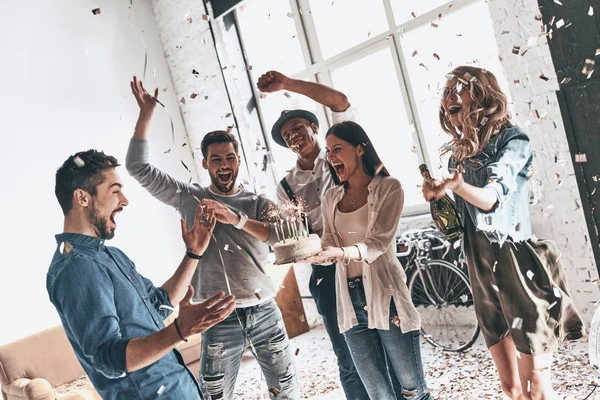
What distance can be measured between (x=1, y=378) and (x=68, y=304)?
91.8 inches

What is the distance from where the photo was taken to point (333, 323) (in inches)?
86.9

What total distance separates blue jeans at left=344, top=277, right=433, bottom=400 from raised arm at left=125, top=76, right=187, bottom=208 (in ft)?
2.52

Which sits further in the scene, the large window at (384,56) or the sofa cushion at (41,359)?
the sofa cushion at (41,359)

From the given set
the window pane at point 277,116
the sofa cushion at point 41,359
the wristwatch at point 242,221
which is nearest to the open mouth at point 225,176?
the wristwatch at point 242,221

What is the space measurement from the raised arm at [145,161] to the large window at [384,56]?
93 centimetres

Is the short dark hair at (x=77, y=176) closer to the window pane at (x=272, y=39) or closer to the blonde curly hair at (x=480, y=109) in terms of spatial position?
the blonde curly hair at (x=480, y=109)

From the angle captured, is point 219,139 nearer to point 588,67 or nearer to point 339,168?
point 339,168

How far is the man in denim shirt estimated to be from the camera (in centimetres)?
152

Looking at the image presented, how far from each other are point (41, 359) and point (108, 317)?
237 cm

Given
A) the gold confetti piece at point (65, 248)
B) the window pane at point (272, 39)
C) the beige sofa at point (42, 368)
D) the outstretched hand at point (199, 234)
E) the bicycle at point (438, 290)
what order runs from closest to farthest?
the gold confetti piece at point (65, 248), the outstretched hand at point (199, 234), the bicycle at point (438, 290), the beige sofa at point (42, 368), the window pane at point (272, 39)

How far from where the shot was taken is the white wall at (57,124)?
3.84m

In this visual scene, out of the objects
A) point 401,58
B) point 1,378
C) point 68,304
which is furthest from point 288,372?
point 1,378

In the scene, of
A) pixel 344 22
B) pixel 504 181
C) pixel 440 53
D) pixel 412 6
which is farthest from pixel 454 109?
pixel 344 22

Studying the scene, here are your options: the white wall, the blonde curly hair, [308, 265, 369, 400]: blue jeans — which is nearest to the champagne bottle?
the blonde curly hair
